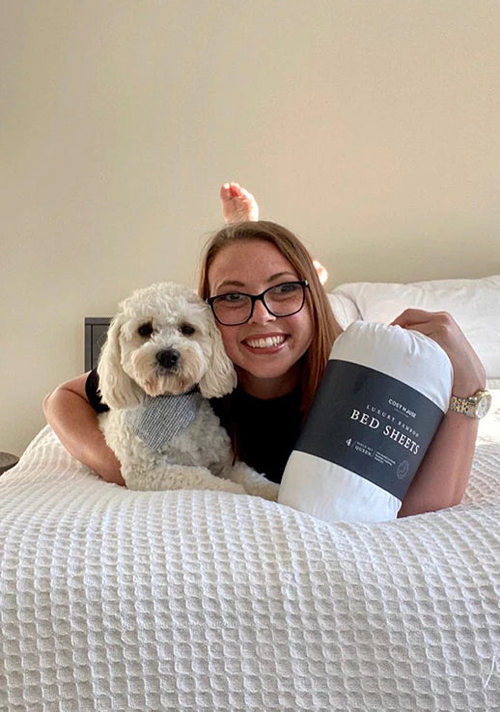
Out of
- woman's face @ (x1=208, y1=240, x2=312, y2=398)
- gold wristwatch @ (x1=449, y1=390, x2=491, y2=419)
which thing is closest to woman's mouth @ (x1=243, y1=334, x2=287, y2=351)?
woman's face @ (x1=208, y1=240, x2=312, y2=398)

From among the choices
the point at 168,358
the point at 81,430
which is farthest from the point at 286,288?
the point at 81,430

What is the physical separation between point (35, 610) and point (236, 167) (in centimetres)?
228

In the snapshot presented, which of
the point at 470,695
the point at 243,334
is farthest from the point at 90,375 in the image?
the point at 470,695

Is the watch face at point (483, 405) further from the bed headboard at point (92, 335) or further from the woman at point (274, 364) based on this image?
the bed headboard at point (92, 335)

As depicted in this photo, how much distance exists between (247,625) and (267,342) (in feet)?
1.95

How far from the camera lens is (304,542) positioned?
2.29ft

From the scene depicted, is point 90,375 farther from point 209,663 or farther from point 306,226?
point 306,226

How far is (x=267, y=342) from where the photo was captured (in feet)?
3.77

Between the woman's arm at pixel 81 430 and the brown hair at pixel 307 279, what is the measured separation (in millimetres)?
359

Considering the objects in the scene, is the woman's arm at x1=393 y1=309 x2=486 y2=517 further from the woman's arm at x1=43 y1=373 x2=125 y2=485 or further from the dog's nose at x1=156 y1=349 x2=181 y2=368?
the woman's arm at x1=43 y1=373 x2=125 y2=485

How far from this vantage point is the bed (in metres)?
0.61

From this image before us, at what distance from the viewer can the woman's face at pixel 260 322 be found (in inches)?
45.2

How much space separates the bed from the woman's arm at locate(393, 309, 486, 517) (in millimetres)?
227

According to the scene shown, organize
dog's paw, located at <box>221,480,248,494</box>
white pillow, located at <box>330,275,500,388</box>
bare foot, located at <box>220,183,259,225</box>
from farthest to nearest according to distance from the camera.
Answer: white pillow, located at <box>330,275,500,388</box> → bare foot, located at <box>220,183,259,225</box> → dog's paw, located at <box>221,480,248,494</box>
